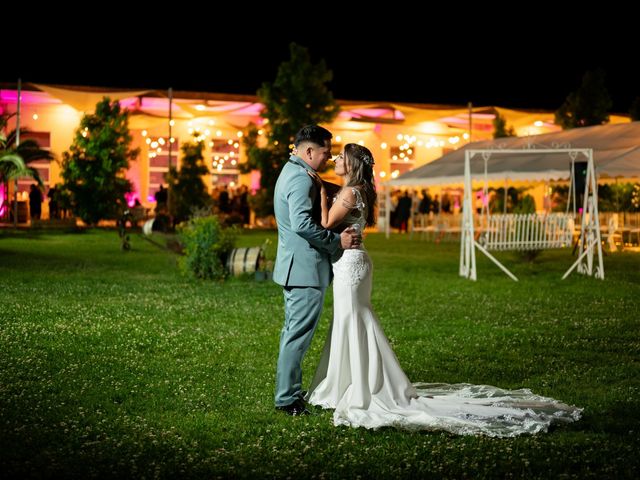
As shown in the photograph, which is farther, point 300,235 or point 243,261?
point 243,261

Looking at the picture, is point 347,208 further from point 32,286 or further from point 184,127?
point 184,127

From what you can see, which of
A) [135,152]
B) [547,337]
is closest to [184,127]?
[135,152]

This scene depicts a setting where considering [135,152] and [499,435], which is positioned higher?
[135,152]

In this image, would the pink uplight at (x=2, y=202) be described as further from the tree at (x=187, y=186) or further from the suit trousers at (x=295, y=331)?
the suit trousers at (x=295, y=331)

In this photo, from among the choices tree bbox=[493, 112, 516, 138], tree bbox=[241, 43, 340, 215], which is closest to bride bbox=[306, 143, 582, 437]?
tree bbox=[241, 43, 340, 215]

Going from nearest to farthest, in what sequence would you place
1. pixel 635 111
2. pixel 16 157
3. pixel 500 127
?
pixel 16 157 < pixel 500 127 < pixel 635 111

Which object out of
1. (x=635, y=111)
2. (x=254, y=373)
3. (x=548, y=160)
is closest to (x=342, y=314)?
(x=254, y=373)

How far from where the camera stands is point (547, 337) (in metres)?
9.80

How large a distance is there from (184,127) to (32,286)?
26.3 metres

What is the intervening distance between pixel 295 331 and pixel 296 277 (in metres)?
0.36

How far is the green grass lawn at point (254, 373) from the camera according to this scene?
510 centimetres

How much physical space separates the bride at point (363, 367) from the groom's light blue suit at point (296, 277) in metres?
0.19

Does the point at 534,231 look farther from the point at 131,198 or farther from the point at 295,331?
the point at 131,198

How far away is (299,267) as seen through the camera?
6.20m
